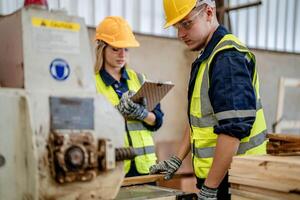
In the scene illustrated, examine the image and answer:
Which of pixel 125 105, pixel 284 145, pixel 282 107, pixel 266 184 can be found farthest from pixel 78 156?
pixel 282 107

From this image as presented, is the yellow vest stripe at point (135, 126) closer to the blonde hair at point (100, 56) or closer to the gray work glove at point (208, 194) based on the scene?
the blonde hair at point (100, 56)

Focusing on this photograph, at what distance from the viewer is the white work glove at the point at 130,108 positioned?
5.84 feet

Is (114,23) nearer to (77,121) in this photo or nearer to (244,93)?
(244,93)

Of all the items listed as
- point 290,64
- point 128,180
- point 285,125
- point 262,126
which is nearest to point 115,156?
point 128,180

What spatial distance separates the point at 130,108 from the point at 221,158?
64 cm

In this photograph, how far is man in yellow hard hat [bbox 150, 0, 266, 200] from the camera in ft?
4.06

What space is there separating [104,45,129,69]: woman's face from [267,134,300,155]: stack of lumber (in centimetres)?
89

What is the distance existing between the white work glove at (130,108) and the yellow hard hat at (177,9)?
486 millimetres

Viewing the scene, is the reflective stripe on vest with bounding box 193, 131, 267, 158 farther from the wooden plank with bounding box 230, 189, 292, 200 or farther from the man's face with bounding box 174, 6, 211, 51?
the man's face with bounding box 174, 6, 211, 51

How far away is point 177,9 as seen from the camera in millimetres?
1387

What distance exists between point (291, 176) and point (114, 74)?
1.09m

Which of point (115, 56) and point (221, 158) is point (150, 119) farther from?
point (221, 158)

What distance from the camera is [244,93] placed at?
49.0 inches

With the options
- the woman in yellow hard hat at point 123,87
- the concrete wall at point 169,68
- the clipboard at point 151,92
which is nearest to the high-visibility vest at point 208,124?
the clipboard at point 151,92
